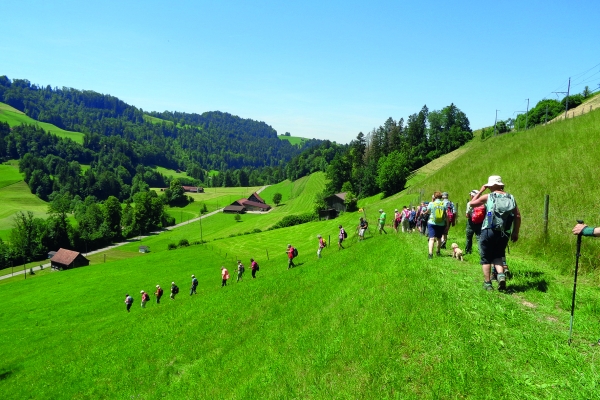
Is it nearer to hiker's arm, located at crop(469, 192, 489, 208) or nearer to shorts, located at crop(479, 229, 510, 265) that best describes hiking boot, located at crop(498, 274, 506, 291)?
shorts, located at crop(479, 229, 510, 265)

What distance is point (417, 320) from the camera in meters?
7.95

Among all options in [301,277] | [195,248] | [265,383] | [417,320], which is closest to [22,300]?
[195,248]

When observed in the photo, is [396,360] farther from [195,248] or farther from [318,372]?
[195,248]

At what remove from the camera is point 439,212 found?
1200 centimetres

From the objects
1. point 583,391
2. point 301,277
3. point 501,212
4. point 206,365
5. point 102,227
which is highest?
point 501,212

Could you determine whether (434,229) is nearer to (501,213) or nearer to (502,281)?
(502,281)

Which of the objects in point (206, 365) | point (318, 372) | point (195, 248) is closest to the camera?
point (318, 372)

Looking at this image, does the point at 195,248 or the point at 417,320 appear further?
the point at 195,248

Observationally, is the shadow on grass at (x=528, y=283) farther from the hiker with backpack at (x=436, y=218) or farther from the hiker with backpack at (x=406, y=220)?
the hiker with backpack at (x=406, y=220)

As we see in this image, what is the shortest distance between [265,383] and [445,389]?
4.63 metres

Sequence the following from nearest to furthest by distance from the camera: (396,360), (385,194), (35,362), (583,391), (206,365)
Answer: (583,391) → (396,360) → (206,365) → (35,362) → (385,194)

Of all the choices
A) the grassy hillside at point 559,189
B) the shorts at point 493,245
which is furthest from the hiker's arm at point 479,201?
the grassy hillside at point 559,189

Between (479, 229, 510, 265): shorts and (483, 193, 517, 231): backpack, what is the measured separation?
0.15 metres

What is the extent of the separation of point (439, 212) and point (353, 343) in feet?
19.3
